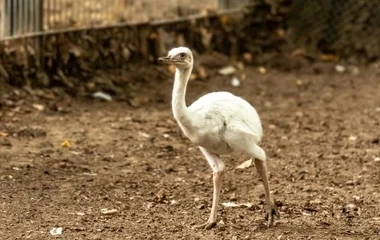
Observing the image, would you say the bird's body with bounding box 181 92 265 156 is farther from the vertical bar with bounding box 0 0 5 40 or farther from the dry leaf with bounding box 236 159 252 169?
the vertical bar with bounding box 0 0 5 40

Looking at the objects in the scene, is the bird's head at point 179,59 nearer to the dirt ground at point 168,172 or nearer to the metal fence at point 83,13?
the dirt ground at point 168,172

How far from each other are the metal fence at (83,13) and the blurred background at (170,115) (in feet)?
0.04

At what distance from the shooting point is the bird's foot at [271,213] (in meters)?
5.38

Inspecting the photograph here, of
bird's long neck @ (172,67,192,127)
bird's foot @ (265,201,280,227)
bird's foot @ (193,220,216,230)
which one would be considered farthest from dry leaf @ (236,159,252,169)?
bird's long neck @ (172,67,192,127)

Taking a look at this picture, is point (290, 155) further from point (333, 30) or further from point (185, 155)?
point (333, 30)

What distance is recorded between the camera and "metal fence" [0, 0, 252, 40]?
8.55 metres

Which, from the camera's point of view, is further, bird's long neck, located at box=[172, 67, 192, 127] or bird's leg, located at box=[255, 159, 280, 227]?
bird's leg, located at box=[255, 159, 280, 227]

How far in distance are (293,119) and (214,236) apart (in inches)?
139

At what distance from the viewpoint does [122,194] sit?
20.0ft

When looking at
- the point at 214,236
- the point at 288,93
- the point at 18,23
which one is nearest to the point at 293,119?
the point at 288,93

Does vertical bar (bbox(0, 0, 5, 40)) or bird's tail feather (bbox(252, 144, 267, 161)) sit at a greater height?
vertical bar (bbox(0, 0, 5, 40))

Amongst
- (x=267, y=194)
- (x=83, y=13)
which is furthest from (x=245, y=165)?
(x=83, y=13)

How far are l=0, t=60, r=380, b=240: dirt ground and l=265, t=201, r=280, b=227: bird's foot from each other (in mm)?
62

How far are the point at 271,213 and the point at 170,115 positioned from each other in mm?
3147
